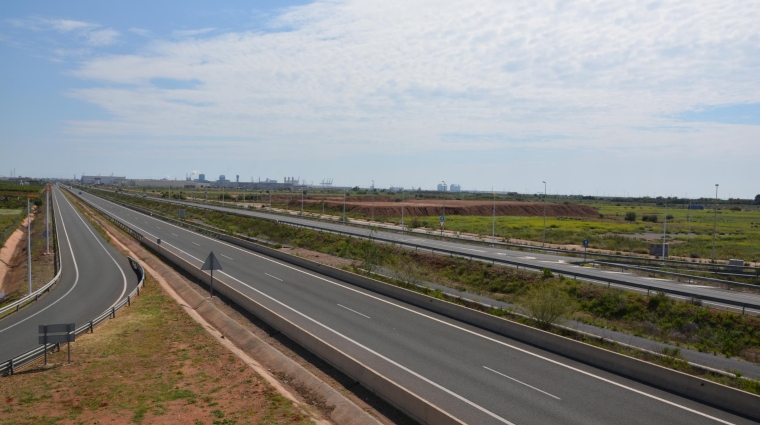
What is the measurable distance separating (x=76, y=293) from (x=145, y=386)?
22643mm

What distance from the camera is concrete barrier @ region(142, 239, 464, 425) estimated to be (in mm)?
12629

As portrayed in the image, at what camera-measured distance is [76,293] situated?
116 ft

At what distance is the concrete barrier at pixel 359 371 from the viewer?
1263cm

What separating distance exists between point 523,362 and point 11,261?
58988 millimetres

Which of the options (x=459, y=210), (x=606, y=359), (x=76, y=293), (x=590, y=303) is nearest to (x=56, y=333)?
(x=606, y=359)

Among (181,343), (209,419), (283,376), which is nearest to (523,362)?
(283,376)

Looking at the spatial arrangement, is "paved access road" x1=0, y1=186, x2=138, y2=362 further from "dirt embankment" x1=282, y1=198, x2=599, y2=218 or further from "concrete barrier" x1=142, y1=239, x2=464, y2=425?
"dirt embankment" x1=282, y1=198, x2=599, y2=218

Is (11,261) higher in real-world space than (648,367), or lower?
lower

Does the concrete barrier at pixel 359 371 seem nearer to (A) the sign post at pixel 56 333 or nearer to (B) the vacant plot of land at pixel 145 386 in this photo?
(B) the vacant plot of land at pixel 145 386

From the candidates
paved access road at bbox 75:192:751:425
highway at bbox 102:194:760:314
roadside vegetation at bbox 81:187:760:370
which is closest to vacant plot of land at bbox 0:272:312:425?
paved access road at bbox 75:192:751:425

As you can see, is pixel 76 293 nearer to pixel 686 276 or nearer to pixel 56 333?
pixel 56 333

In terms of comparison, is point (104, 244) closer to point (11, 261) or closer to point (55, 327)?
point (11, 261)

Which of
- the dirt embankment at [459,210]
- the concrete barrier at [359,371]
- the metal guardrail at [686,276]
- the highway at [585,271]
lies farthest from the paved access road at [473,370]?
the dirt embankment at [459,210]

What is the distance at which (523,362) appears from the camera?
17.8 meters
